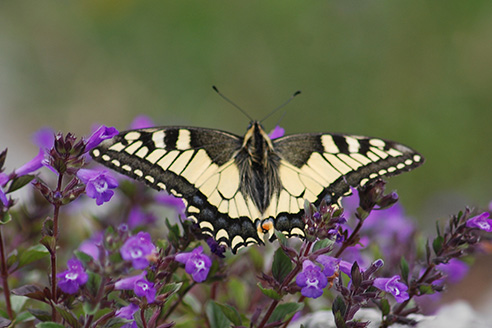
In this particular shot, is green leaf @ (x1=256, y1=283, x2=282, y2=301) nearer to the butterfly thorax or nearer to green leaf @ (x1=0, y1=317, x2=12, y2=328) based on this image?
the butterfly thorax

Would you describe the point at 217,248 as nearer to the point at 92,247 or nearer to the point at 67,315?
the point at 67,315

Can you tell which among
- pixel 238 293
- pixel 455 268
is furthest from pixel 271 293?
pixel 455 268

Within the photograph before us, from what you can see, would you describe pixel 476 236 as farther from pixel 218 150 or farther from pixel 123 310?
pixel 123 310

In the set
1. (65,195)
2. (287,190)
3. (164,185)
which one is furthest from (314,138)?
(65,195)

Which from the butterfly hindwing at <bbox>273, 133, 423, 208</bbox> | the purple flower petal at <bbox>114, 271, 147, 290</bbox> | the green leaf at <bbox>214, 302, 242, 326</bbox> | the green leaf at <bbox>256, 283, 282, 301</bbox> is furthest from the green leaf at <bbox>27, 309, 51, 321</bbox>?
the butterfly hindwing at <bbox>273, 133, 423, 208</bbox>

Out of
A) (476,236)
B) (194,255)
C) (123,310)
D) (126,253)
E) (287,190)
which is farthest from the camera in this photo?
(287,190)
